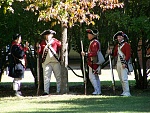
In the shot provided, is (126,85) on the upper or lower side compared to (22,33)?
lower

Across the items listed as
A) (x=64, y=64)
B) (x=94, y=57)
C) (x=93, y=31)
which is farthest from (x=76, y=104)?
(x=93, y=31)

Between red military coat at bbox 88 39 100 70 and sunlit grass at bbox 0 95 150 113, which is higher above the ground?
red military coat at bbox 88 39 100 70

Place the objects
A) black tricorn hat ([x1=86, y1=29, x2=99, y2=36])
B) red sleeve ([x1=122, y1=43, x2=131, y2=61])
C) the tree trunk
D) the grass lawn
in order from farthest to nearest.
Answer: black tricorn hat ([x1=86, y1=29, x2=99, y2=36]) < the tree trunk < red sleeve ([x1=122, y1=43, x2=131, y2=61]) < the grass lawn

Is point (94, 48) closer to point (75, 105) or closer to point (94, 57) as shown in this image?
point (94, 57)

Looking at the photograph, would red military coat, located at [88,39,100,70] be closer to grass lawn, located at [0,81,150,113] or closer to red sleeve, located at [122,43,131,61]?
red sleeve, located at [122,43,131,61]

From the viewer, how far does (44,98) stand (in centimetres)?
1564

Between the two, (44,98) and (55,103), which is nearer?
(55,103)

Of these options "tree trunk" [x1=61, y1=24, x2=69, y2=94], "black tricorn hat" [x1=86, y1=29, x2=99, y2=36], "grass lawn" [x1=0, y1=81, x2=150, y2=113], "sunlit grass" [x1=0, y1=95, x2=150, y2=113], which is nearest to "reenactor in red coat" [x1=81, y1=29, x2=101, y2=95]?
"black tricorn hat" [x1=86, y1=29, x2=99, y2=36]

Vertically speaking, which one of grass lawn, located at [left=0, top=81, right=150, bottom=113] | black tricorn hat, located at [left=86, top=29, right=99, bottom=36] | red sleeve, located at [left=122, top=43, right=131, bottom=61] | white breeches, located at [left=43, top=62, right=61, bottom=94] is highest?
black tricorn hat, located at [left=86, top=29, right=99, bottom=36]

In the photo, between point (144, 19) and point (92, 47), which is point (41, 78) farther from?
point (144, 19)

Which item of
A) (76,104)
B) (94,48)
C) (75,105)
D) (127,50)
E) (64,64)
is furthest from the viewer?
(94,48)

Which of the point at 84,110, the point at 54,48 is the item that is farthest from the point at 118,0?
the point at 84,110

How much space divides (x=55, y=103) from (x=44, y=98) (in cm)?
163

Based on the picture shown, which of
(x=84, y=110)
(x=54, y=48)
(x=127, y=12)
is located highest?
(x=127, y=12)
